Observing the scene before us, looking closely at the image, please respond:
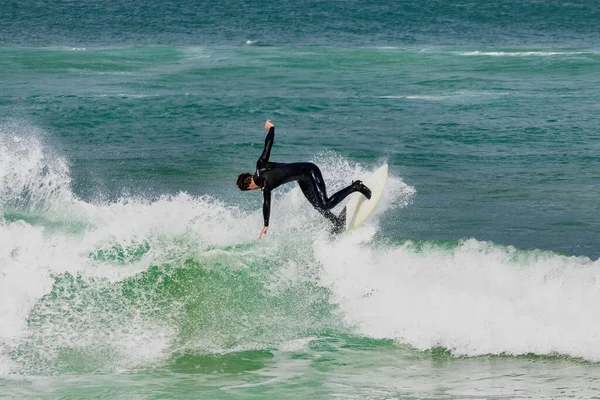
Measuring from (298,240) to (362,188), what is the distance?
1.46 metres

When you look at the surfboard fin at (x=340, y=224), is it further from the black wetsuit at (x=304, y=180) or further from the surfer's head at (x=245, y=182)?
the surfer's head at (x=245, y=182)

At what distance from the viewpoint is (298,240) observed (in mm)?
13898

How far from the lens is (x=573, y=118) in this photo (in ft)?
87.6

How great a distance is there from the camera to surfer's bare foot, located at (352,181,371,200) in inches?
508

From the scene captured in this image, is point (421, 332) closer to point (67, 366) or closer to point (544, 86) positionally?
point (67, 366)

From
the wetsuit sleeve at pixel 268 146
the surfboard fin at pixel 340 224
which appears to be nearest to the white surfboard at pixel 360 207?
the surfboard fin at pixel 340 224

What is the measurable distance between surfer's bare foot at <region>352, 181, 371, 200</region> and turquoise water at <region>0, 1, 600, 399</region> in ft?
2.00

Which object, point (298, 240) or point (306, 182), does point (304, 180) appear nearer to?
point (306, 182)

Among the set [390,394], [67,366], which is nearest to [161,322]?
[67,366]

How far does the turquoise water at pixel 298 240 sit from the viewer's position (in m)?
11.3

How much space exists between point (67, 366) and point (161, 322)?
1.56 m

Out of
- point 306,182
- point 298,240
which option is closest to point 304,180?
point 306,182

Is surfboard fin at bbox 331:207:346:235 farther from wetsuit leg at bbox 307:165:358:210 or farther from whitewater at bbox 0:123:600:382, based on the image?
wetsuit leg at bbox 307:165:358:210

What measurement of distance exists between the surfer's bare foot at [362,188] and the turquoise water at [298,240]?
61 cm
